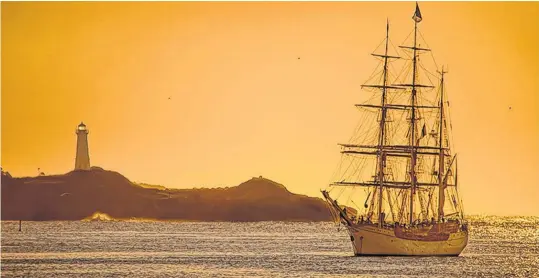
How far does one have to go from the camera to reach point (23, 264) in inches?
4998

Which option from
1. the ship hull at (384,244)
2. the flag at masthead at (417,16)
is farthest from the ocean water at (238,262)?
the flag at masthead at (417,16)

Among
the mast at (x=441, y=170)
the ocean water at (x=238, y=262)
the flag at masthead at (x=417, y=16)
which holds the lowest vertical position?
the ocean water at (x=238, y=262)

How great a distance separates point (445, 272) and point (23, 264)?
37.8 meters

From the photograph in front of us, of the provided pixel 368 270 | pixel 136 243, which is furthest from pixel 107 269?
pixel 136 243

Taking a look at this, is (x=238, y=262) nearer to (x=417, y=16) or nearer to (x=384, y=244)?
(x=384, y=244)

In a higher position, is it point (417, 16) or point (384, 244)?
point (417, 16)

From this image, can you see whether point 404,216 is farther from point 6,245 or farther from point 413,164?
point 6,245

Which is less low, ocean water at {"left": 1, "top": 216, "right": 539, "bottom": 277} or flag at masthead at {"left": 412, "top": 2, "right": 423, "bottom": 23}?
flag at masthead at {"left": 412, "top": 2, "right": 423, "bottom": 23}

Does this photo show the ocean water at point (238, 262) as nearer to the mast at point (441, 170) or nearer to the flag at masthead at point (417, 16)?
the mast at point (441, 170)

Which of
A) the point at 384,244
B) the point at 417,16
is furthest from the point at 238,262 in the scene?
the point at 417,16

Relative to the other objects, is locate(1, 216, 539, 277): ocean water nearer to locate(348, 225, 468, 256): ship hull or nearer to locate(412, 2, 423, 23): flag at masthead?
locate(348, 225, 468, 256): ship hull

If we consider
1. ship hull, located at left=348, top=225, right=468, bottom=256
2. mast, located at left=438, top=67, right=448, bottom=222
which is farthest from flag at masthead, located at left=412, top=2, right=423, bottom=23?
ship hull, located at left=348, top=225, right=468, bottom=256

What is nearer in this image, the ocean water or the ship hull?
the ocean water

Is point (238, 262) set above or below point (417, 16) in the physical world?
below
